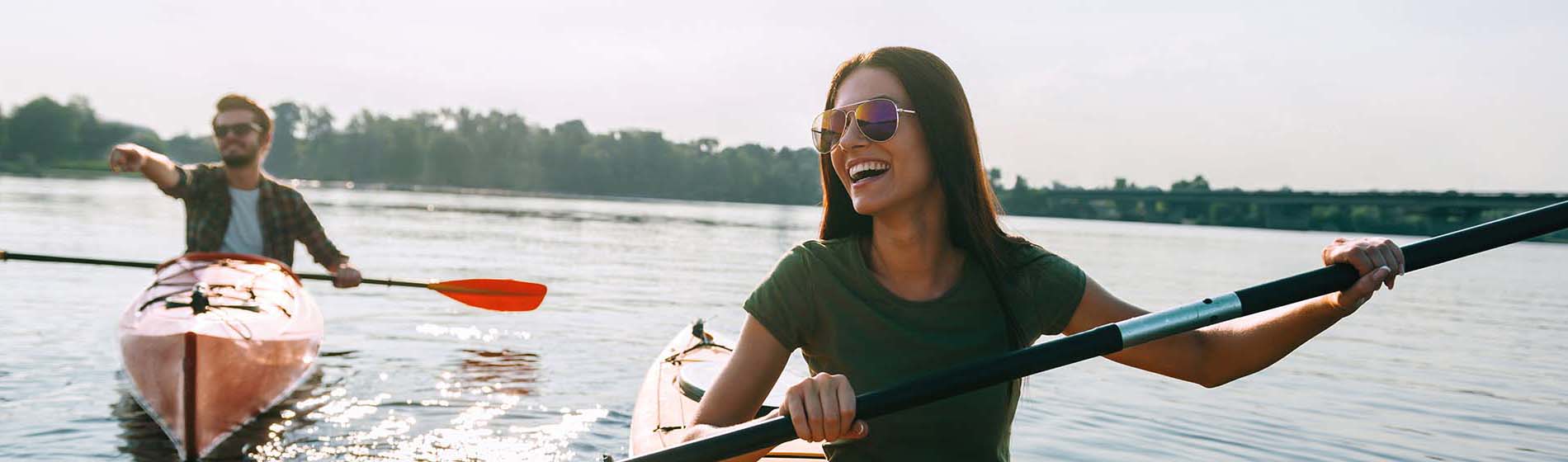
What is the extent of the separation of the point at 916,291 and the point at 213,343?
593 cm

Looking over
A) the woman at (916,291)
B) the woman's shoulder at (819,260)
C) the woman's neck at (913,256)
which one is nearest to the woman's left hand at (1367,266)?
the woman at (916,291)

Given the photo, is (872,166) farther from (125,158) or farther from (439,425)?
(439,425)

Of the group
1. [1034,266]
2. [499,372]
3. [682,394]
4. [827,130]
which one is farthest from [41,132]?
[1034,266]

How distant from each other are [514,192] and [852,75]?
438 ft

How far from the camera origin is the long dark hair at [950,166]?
9.05 feet

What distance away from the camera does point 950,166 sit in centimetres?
282

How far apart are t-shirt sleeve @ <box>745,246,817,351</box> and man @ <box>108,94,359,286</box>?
7138 millimetres

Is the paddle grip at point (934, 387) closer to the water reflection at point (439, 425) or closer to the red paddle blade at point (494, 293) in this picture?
the water reflection at point (439, 425)

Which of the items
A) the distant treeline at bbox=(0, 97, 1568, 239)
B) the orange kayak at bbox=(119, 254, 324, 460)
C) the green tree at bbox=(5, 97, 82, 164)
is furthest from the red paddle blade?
the green tree at bbox=(5, 97, 82, 164)

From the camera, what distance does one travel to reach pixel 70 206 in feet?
141

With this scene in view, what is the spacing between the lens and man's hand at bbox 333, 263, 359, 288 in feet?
31.3

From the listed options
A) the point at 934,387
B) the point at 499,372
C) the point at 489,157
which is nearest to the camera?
the point at 934,387

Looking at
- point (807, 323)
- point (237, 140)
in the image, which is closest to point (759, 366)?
point (807, 323)

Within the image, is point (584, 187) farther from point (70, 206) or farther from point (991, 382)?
point (991, 382)
